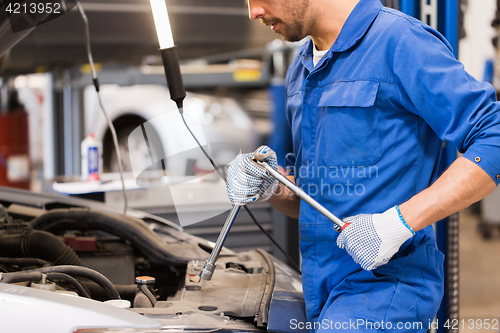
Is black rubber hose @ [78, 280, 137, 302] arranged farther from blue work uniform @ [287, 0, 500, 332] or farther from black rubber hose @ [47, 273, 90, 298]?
blue work uniform @ [287, 0, 500, 332]

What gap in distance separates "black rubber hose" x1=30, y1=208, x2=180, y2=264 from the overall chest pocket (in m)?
0.73

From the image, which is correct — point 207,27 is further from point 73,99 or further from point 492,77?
point 492,77

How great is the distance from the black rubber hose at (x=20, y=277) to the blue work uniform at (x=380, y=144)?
628 millimetres

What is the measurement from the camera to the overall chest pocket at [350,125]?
3.07 feet

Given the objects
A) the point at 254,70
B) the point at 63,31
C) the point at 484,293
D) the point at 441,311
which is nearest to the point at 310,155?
the point at 441,311

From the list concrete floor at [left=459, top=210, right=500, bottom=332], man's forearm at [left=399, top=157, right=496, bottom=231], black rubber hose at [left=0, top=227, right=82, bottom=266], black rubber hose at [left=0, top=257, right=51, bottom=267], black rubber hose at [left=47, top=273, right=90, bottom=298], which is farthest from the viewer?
concrete floor at [left=459, top=210, right=500, bottom=332]

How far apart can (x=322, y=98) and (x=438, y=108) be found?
0.84ft

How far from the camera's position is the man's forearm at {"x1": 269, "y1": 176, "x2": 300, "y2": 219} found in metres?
1.20

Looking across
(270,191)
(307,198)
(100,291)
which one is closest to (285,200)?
(270,191)

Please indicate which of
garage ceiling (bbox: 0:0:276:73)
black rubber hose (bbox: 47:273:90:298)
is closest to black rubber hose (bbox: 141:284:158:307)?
black rubber hose (bbox: 47:273:90:298)

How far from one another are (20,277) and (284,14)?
2.82ft

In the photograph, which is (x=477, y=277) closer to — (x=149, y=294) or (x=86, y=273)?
(x=149, y=294)

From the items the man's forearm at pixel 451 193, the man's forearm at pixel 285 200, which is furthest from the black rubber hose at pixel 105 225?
the man's forearm at pixel 451 193

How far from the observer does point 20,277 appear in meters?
0.97
